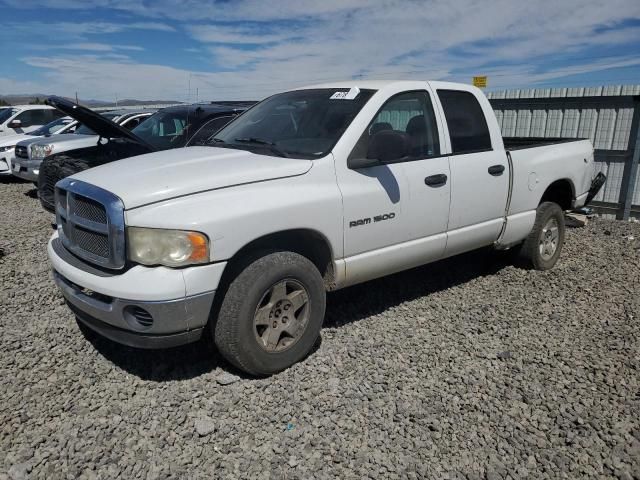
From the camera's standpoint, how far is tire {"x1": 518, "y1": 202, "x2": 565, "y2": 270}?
5.39 metres

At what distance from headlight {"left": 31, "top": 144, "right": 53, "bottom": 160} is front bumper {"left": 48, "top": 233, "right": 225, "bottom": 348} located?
24.0 feet

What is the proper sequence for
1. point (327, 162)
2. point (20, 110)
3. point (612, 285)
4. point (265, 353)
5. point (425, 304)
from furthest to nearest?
point (20, 110) → point (612, 285) → point (425, 304) → point (327, 162) → point (265, 353)

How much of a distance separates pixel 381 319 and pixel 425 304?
57 centimetres

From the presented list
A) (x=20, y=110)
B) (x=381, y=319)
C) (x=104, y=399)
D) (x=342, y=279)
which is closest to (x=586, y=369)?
(x=381, y=319)

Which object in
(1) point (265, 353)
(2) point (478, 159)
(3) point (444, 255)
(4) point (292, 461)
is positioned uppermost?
(2) point (478, 159)

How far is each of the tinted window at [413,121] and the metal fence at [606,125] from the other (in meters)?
5.70

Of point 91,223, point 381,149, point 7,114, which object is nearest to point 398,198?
point 381,149

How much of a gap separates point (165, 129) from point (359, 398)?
6.05 metres

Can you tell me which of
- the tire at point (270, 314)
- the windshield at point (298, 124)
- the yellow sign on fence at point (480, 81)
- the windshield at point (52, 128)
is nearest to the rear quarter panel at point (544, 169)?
the windshield at point (298, 124)

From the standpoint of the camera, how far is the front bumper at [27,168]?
31.4 feet

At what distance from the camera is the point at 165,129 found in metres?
7.99

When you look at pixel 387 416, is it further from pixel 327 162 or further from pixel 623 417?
pixel 327 162

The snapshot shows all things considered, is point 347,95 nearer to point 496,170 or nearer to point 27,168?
point 496,170

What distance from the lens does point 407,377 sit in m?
3.51
